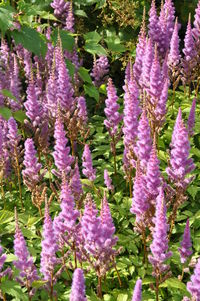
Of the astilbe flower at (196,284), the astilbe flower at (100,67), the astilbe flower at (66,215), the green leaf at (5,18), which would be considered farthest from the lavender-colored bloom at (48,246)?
the astilbe flower at (100,67)

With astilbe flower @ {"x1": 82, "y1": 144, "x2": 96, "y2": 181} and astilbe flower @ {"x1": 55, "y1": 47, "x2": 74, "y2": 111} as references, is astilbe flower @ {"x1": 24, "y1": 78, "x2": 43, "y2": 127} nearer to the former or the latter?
astilbe flower @ {"x1": 55, "y1": 47, "x2": 74, "y2": 111}

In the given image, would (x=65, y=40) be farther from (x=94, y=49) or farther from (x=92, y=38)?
(x=92, y=38)

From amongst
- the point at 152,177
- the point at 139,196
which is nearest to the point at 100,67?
the point at 152,177

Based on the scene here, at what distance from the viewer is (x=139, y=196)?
Result: 4012 mm

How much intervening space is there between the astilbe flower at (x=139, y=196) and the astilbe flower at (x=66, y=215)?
548 mm

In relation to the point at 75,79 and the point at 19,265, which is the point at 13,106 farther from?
the point at 19,265

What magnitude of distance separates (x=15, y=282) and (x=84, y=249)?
2.06ft

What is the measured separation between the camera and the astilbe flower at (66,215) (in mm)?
3713

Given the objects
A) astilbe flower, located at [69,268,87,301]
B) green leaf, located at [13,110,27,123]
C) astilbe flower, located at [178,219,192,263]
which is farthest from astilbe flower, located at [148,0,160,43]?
astilbe flower, located at [69,268,87,301]

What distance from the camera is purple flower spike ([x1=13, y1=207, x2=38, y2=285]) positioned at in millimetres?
3541

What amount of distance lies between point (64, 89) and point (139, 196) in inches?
74.6

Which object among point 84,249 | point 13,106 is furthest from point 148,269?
point 13,106

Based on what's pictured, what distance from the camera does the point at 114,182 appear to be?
19.4ft

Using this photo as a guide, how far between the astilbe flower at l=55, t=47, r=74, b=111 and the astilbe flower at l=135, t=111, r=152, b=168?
126 centimetres
